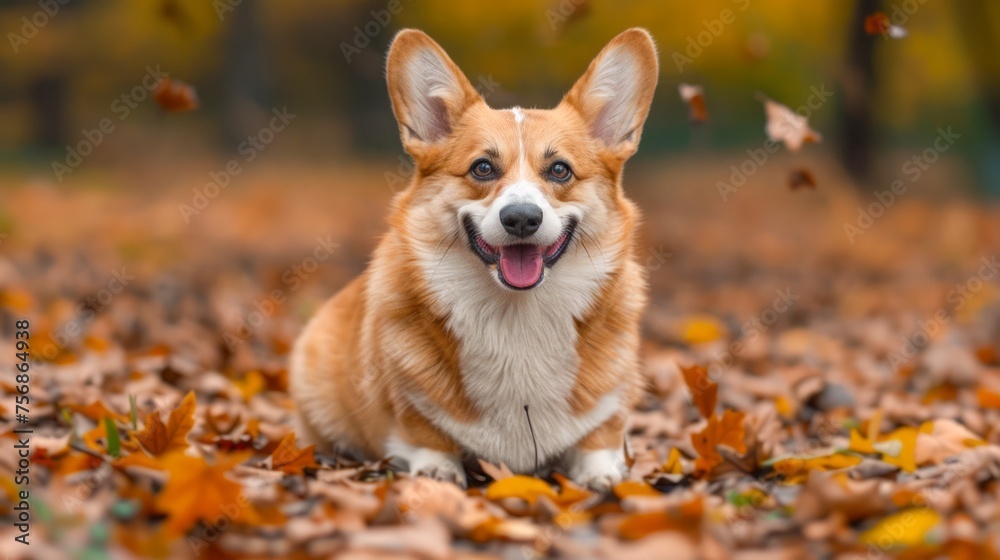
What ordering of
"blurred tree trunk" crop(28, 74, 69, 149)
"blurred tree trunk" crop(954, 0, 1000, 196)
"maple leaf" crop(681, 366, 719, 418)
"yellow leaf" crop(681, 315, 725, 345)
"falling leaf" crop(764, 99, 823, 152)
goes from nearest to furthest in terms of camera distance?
"maple leaf" crop(681, 366, 719, 418), "falling leaf" crop(764, 99, 823, 152), "yellow leaf" crop(681, 315, 725, 345), "blurred tree trunk" crop(954, 0, 1000, 196), "blurred tree trunk" crop(28, 74, 69, 149)

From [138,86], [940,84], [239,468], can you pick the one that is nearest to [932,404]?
[239,468]

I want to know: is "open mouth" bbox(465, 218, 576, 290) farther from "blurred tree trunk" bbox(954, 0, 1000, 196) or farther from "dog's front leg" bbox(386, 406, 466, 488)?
"blurred tree trunk" bbox(954, 0, 1000, 196)

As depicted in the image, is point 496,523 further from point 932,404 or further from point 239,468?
point 932,404

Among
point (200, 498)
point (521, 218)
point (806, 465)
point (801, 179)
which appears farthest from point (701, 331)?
point (200, 498)

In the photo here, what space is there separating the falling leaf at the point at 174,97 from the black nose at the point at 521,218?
1686mm

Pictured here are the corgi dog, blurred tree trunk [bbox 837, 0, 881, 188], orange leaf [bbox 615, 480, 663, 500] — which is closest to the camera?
orange leaf [bbox 615, 480, 663, 500]

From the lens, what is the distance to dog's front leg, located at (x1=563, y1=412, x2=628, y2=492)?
9.91 feet

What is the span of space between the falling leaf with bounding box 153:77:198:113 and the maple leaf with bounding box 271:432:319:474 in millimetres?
1543

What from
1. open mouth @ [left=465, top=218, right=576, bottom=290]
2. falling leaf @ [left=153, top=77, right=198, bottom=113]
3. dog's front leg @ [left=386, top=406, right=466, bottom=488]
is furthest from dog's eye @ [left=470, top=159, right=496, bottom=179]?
falling leaf @ [left=153, top=77, right=198, bottom=113]

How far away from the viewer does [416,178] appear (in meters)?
3.29

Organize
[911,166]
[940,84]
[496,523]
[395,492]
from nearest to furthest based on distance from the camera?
[496,523], [395,492], [911,166], [940,84]

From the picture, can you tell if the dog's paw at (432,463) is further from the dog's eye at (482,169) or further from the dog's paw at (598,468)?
the dog's eye at (482,169)

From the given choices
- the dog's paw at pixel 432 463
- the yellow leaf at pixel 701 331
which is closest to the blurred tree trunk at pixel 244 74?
the yellow leaf at pixel 701 331

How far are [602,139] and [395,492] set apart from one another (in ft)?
4.85
